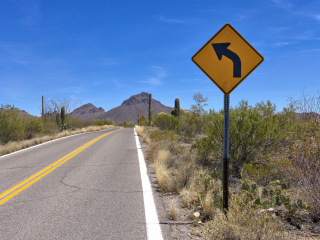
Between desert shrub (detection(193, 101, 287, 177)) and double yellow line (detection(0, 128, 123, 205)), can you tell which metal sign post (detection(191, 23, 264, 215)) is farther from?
double yellow line (detection(0, 128, 123, 205))

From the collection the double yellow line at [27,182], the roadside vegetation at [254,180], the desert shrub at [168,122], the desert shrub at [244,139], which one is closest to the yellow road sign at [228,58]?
the roadside vegetation at [254,180]

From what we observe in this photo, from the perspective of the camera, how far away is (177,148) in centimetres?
1167

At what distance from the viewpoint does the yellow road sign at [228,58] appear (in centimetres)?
417

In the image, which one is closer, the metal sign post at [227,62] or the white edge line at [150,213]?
the white edge line at [150,213]

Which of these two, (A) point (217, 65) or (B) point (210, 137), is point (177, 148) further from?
(A) point (217, 65)

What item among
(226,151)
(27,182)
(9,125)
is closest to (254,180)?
(226,151)

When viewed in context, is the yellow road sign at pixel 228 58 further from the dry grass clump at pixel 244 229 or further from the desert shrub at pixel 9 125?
the desert shrub at pixel 9 125

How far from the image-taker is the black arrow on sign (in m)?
4.21

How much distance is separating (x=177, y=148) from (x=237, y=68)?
25.6 ft

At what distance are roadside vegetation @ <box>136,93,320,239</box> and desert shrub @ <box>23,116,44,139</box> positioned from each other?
16.0m

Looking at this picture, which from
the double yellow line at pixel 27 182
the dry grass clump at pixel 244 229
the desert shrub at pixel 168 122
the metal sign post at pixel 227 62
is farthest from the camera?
the desert shrub at pixel 168 122

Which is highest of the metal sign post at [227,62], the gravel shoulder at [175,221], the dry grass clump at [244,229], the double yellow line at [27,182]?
the metal sign post at [227,62]

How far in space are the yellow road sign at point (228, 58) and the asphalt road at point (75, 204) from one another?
2815 mm

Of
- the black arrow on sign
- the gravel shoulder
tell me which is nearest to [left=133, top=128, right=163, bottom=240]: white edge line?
the gravel shoulder
